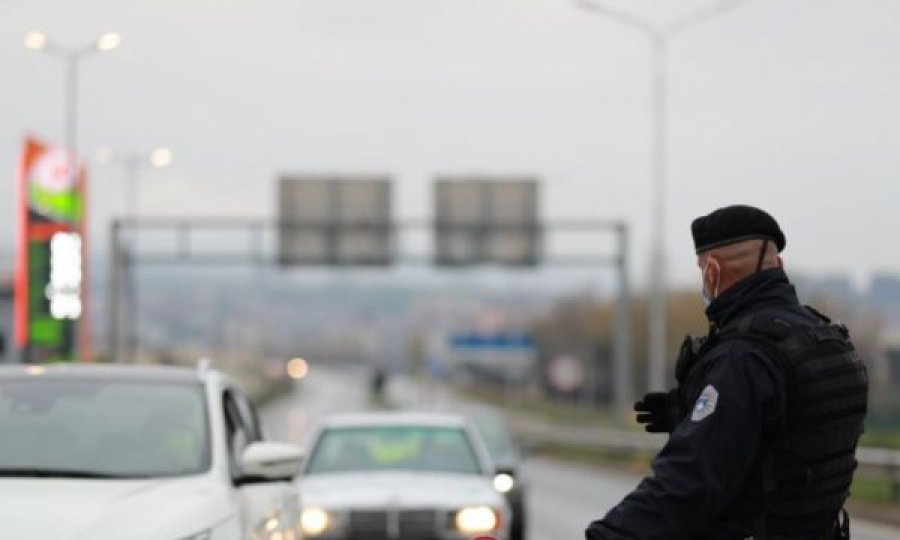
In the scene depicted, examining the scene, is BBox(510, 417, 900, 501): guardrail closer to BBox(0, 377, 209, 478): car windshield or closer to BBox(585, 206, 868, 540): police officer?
BBox(0, 377, 209, 478): car windshield

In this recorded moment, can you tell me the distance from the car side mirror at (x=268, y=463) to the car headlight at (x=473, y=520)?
16.6 feet

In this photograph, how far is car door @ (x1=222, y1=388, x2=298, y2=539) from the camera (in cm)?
888

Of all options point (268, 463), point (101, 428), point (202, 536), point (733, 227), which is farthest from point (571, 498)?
point (733, 227)

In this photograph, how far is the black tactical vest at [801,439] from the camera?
5105 millimetres

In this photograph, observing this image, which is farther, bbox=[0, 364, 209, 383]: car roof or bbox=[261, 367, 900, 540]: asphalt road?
bbox=[261, 367, 900, 540]: asphalt road

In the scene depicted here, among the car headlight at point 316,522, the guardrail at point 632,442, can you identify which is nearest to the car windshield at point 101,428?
the car headlight at point 316,522

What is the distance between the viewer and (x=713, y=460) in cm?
488

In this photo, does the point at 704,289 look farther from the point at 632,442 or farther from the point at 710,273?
the point at 632,442

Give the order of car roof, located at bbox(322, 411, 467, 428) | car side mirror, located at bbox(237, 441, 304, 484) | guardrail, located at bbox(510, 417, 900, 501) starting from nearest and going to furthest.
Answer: car side mirror, located at bbox(237, 441, 304, 484) → car roof, located at bbox(322, 411, 467, 428) → guardrail, located at bbox(510, 417, 900, 501)

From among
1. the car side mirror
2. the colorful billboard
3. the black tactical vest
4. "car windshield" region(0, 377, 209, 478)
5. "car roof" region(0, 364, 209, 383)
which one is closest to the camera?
the black tactical vest

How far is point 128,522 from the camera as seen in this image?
7.19m

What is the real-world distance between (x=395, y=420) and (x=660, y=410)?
1058 centimetres

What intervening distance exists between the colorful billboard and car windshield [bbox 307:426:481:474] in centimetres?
3141

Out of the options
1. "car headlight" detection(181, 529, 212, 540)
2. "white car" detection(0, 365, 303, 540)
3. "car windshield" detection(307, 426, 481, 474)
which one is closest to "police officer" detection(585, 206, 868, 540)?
"car headlight" detection(181, 529, 212, 540)
